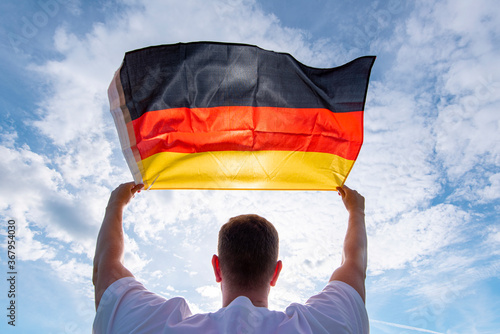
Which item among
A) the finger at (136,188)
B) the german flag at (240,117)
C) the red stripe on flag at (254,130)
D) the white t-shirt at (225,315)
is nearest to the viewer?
the white t-shirt at (225,315)

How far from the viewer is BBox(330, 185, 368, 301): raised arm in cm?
261

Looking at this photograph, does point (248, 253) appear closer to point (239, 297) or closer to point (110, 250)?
point (239, 297)

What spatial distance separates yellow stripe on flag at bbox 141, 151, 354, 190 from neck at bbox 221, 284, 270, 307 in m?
2.73

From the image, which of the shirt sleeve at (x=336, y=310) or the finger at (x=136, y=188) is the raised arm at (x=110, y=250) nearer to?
the finger at (x=136, y=188)

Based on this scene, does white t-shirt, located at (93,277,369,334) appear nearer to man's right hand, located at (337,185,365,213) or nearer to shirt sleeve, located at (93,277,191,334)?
shirt sleeve, located at (93,277,191,334)

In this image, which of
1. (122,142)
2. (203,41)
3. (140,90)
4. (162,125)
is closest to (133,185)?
(122,142)

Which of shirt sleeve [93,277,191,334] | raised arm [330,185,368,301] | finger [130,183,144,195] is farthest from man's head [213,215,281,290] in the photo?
finger [130,183,144,195]

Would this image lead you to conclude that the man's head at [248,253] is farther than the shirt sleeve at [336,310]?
Yes

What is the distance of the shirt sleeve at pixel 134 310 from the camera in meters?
2.06

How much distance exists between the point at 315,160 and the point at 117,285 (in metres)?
3.38

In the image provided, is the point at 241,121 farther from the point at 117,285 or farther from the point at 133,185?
the point at 117,285

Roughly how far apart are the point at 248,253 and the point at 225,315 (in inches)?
20.9

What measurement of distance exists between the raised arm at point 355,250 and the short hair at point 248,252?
0.58 meters

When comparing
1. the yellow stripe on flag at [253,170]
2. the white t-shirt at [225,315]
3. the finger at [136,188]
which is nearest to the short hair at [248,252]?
the white t-shirt at [225,315]
